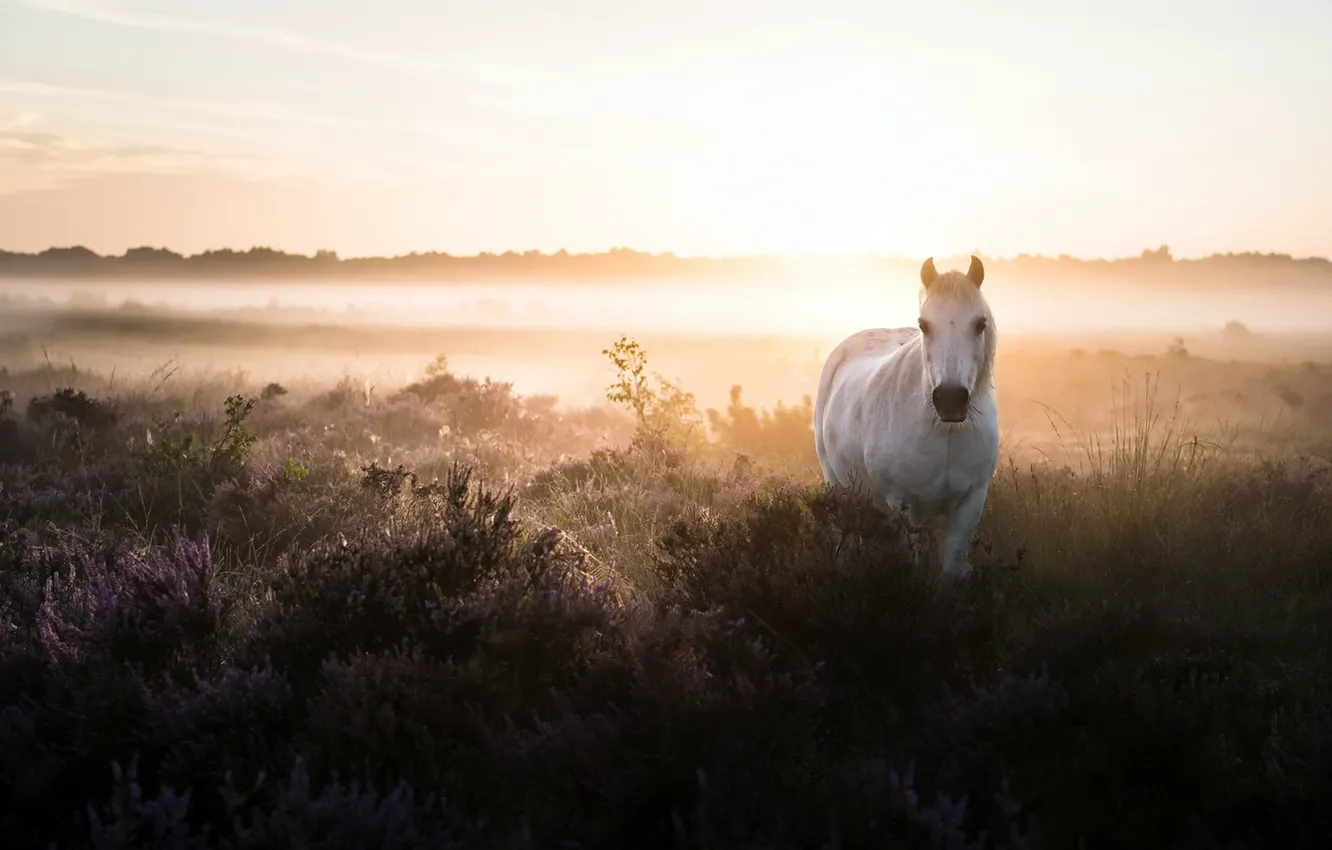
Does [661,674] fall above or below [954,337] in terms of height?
below

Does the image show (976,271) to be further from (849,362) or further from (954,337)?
(849,362)

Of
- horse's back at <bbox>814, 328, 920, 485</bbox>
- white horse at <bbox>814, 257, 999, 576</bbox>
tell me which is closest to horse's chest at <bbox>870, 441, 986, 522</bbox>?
white horse at <bbox>814, 257, 999, 576</bbox>

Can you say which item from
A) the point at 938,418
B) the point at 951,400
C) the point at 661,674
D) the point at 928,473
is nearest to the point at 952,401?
the point at 951,400

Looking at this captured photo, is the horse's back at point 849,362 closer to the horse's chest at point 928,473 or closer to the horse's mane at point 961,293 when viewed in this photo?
the horse's chest at point 928,473

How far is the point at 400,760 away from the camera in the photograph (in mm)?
2721

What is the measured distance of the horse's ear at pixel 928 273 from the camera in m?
5.14

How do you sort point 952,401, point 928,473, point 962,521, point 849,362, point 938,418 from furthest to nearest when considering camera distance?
point 849,362, point 962,521, point 928,473, point 938,418, point 952,401

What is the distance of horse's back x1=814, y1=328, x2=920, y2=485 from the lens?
7008 mm

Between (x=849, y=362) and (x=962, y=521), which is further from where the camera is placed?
(x=849, y=362)

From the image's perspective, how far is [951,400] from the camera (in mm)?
4582

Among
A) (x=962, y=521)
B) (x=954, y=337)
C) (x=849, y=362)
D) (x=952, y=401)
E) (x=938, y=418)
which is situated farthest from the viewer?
(x=849, y=362)

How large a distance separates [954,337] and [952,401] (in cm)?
39

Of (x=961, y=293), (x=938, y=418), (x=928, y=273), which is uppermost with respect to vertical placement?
(x=928, y=273)

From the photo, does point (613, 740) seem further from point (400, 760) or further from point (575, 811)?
point (400, 760)
